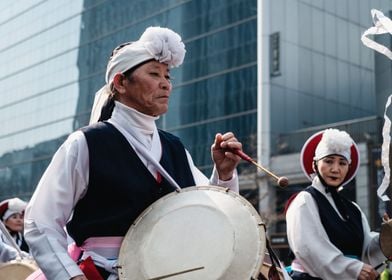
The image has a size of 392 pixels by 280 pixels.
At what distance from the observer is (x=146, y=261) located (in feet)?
9.47

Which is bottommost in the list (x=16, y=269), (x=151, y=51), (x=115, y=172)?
(x=16, y=269)

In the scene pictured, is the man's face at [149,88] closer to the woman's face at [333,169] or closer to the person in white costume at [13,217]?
the woman's face at [333,169]

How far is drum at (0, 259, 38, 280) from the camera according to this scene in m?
5.00

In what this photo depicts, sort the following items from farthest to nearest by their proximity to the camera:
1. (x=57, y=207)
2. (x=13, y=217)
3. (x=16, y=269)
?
(x=13, y=217)
(x=16, y=269)
(x=57, y=207)

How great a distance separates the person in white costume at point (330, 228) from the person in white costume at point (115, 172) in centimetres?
148

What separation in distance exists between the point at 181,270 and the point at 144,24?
37828 mm

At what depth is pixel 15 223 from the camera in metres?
8.84

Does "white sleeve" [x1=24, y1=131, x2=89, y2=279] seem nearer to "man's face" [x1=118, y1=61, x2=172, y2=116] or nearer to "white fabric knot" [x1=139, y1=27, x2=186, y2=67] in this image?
"man's face" [x1=118, y1=61, x2=172, y2=116]

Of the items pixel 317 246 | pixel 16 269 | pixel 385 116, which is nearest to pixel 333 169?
pixel 317 246

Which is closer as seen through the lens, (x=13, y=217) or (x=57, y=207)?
(x=57, y=207)

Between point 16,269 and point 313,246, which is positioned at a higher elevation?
point 313,246

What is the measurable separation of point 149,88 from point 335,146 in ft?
7.08

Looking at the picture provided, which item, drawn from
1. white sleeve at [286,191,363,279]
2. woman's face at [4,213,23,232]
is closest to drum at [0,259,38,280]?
white sleeve at [286,191,363,279]

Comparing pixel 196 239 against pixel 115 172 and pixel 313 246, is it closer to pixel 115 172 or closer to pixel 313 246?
pixel 115 172
